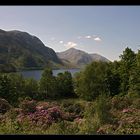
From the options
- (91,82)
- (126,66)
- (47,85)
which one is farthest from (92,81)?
(47,85)

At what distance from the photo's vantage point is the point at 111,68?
148 ft

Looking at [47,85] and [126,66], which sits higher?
[126,66]

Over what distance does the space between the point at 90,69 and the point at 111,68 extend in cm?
334

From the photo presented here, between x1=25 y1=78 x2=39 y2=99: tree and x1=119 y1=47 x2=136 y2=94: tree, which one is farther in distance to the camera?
x1=25 y1=78 x2=39 y2=99: tree

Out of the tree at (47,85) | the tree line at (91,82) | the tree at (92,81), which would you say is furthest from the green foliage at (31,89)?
the tree at (92,81)

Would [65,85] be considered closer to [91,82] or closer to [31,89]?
[91,82]

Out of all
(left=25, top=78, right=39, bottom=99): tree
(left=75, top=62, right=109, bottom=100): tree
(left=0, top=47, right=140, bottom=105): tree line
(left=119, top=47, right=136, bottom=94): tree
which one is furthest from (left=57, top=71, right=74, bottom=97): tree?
(left=119, top=47, right=136, bottom=94): tree

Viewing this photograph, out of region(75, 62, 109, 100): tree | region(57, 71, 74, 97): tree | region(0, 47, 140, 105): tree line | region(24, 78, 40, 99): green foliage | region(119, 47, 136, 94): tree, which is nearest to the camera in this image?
region(0, 47, 140, 105): tree line

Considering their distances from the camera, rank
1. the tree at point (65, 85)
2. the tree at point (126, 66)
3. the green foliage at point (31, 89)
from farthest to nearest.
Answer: the tree at point (65, 85) < the green foliage at point (31, 89) < the tree at point (126, 66)

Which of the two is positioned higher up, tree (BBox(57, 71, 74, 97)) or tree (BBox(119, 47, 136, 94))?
tree (BBox(119, 47, 136, 94))

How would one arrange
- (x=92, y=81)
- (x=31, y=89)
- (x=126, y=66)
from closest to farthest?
1. (x=126, y=66)
2. (x=31, y=89)
3. (x=92, y=81)

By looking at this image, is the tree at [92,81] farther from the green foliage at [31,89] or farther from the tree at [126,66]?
the green foliage at [31,89]

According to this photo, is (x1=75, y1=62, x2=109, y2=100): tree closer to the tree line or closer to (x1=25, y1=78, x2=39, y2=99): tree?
the tree line
